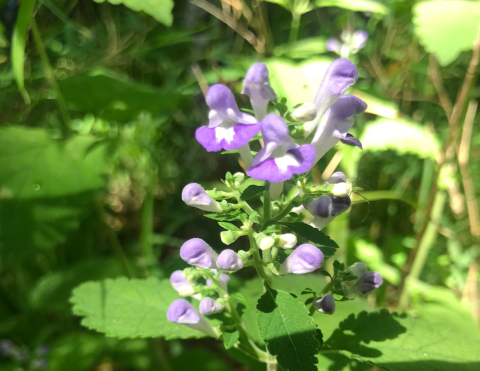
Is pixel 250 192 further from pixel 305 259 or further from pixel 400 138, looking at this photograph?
pixel 400 138

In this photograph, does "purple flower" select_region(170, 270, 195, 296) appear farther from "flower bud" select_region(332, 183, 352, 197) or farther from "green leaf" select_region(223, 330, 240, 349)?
"flower bud" select_region(332, 183, 352, 197)

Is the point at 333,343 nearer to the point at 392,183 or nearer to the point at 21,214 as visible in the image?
the point at 21,214

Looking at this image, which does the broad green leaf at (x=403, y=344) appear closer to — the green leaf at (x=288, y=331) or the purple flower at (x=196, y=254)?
the green leaf at (x=288, y=331)

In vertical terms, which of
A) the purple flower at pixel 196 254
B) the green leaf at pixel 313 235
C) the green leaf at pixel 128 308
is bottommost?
the green leaf at pixel 128 308

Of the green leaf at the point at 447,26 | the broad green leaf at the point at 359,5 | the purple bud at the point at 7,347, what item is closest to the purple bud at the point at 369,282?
the green leaf at the point at 447,26

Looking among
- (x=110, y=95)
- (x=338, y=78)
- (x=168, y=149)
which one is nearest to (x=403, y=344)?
(x=338, y=78)

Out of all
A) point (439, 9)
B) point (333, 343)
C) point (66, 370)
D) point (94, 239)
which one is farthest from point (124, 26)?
point (333, 343)
